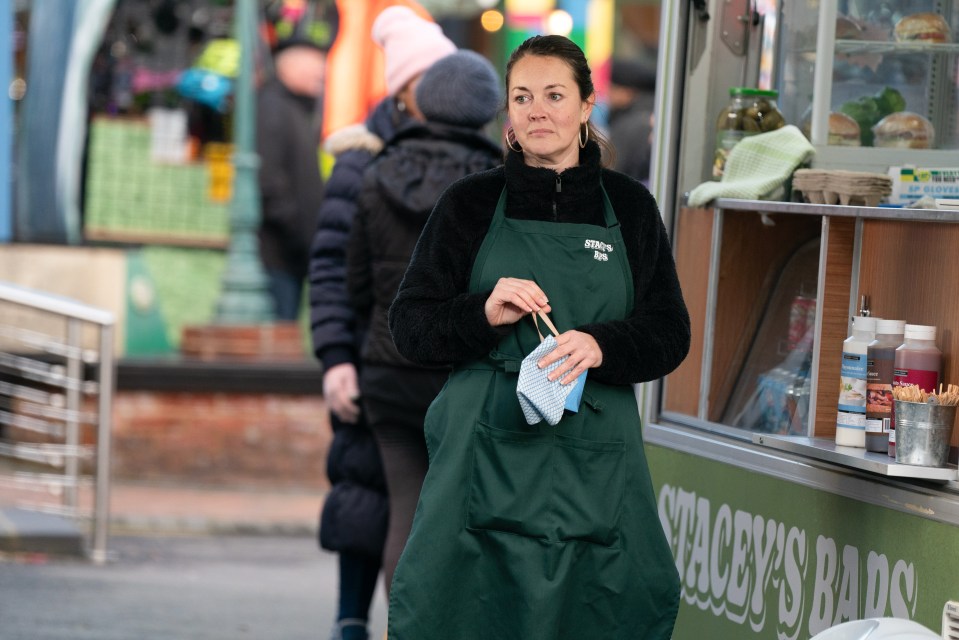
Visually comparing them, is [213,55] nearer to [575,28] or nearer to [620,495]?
[575,28]

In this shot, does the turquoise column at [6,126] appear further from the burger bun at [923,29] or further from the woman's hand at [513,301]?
the woman's hand at [513,301]

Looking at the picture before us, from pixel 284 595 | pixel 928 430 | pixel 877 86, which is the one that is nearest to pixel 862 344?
pixel 928 430

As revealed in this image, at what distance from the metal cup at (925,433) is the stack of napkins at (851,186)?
712 millimetres

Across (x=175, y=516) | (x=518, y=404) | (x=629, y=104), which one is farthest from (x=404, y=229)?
(x=629, y=104)

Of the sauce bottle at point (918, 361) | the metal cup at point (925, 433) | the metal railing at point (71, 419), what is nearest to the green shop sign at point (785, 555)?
the metal cup at point (925, 433)

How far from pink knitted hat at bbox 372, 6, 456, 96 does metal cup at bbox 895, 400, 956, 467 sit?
2.34 metres

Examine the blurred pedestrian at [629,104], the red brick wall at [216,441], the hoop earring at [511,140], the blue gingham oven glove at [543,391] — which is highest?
the blurred pedestrian at [629,104]

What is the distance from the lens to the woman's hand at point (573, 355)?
11.9 ft

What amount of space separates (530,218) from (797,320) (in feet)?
4.68

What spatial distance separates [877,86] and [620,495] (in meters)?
1.97

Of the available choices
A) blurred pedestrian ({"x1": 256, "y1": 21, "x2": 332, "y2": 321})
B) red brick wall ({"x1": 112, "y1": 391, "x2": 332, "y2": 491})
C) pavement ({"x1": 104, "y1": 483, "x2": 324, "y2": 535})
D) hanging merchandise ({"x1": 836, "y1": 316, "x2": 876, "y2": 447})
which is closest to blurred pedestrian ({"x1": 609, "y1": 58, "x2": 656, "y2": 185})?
blurred pedestrian ({"x1": 256, "y1": 21, "x2": 332, "y2": 321})

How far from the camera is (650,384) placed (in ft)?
17.7

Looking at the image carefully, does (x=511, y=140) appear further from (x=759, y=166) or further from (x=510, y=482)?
(x=759, y=166)

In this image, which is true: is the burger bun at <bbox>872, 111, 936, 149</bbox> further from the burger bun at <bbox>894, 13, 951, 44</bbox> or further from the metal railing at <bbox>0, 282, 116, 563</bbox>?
the metal railing at <bbox>0, 282, 116, 563</bbox>
